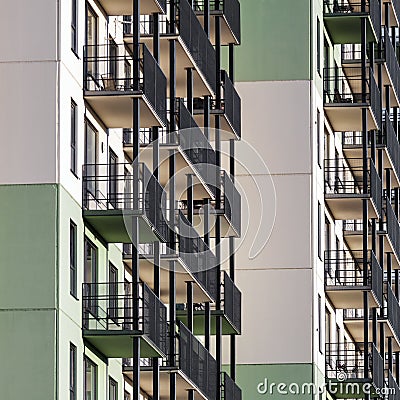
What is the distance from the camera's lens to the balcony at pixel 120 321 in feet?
183

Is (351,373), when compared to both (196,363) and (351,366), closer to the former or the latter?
(351,366)

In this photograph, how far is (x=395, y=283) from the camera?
96562 mm

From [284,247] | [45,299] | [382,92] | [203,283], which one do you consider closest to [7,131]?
[45,299]

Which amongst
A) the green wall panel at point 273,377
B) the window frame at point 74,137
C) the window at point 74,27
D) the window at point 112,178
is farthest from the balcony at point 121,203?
the green wall panel at point 273,377

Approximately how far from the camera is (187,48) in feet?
213

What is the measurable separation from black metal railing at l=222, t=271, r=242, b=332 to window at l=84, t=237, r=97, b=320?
12.0 m

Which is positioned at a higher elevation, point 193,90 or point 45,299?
point 193,90

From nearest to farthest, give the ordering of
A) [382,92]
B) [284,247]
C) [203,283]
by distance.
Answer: [203,283], [284,247], [382,92]

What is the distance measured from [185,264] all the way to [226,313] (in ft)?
20.2

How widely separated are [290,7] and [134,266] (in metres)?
23.3

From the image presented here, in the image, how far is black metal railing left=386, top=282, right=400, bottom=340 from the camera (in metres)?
88.4

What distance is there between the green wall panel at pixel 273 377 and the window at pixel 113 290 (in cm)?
1570

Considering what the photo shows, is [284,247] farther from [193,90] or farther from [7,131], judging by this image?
[7,131]

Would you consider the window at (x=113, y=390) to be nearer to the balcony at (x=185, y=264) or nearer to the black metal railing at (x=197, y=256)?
the balcony at (x=185, y=264)
